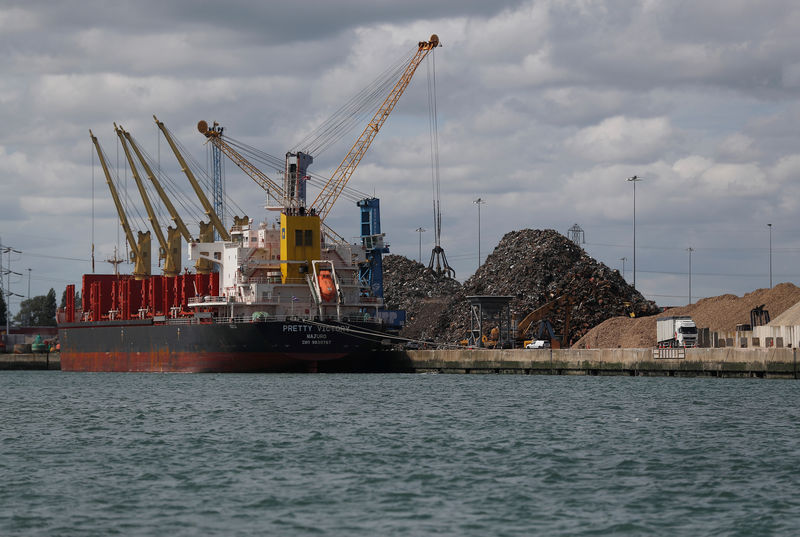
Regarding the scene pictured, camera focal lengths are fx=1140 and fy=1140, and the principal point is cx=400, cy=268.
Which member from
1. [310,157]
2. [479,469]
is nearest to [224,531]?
[479,469]

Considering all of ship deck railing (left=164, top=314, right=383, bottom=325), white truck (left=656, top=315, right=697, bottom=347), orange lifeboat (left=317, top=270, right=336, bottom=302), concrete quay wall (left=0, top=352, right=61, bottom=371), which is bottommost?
concrete quay wall (left=0, top=352, right=61, bottom=371)

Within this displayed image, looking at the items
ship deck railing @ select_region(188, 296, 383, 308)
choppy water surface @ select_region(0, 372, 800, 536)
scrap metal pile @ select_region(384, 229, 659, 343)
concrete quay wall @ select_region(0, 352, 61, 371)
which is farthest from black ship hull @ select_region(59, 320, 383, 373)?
concrete quay wall @ select_region(0, 352, 61, 371)

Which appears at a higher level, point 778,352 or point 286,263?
point 286,263

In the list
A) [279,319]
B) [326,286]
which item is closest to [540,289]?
[326,286]

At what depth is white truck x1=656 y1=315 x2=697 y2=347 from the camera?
7156 centimetres

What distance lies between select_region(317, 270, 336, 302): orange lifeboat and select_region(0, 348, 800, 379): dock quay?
4.75 m

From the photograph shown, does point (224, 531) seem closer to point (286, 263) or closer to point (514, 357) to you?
point (514, 357)

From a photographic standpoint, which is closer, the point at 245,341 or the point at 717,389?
the point at 717,389

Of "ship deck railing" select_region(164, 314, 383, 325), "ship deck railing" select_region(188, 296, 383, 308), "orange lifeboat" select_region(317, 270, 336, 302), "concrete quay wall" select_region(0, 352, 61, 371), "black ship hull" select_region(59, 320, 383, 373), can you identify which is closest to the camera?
"black ship hull" select_region(59, 320, 383, 373)

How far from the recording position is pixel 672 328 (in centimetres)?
7475

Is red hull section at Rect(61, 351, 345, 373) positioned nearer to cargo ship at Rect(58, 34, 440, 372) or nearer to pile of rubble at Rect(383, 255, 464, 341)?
cargo ship at Rect(58, 34, 440, 372)

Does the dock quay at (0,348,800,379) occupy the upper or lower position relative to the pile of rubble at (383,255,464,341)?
lower

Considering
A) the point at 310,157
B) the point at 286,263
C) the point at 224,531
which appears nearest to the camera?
the point at 224,531

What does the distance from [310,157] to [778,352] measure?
42.8 meters
